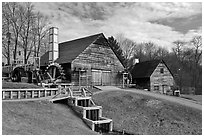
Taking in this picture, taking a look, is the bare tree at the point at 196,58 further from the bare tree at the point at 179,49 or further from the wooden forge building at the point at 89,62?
the wooden forge building at the point at 89,62

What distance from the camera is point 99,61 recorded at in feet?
85.1

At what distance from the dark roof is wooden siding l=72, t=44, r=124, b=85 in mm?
3863

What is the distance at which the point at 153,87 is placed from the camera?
1166 inches

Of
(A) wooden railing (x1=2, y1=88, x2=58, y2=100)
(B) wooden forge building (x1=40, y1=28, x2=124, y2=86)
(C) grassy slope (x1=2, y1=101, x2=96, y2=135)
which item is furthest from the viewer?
(B) wooden forge building (x1=40, y1=28, x2=124, y2=86)

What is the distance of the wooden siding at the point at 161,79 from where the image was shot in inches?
1168

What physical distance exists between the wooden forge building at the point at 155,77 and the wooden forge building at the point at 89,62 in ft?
12.9

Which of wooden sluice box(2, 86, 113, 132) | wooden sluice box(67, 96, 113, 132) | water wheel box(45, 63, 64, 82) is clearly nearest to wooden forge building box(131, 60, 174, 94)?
water wheel box(45, 63, 64, 82)

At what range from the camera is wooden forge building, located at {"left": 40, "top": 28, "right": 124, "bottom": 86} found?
2358 cm

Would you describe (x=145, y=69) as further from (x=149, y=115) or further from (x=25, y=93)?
(x=25, y=93)

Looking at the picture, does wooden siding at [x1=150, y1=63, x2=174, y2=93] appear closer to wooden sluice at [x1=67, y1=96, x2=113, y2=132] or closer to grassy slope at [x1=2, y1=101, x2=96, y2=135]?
wooden sluice at [x1=67, y1=96, x2=113, y2=132]

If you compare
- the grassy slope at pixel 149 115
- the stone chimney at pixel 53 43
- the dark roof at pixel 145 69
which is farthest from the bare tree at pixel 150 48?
the grassy slope at pixel 149 115

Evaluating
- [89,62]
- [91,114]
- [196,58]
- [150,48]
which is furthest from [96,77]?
[150,48]

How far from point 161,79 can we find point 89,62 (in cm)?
1094

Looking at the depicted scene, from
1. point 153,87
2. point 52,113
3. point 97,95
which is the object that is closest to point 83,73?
point 97,95
